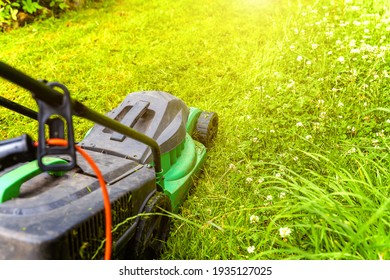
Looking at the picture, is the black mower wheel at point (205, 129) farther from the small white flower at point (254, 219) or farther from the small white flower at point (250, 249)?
the small white flower at point (250, 249)

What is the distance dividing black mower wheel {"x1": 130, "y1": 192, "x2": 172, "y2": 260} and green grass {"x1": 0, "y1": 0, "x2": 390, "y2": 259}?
0.16 feet

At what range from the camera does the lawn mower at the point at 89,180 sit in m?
0.98

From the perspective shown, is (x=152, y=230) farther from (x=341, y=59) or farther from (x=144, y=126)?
(x=341, y=59)

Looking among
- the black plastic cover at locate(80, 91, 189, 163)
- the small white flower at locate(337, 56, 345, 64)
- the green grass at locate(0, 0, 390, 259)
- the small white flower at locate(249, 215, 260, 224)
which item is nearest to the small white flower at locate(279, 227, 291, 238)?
the green grass at locate(0, 0, 390, 259)

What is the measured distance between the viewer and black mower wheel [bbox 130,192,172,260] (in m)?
1.39

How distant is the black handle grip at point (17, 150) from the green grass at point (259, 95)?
0.68m

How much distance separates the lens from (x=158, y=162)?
1512 millimetres

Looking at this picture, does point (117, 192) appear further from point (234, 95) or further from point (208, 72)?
point (208, 72)

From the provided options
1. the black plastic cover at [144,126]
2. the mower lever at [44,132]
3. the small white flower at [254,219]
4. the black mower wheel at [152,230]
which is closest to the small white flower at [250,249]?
the small white flower at [254,219]

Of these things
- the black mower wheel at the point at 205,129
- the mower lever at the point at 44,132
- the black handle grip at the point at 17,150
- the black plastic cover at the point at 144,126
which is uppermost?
the mower lever at the point at 44,132


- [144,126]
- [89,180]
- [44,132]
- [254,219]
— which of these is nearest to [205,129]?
[144,126]

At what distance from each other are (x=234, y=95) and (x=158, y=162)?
136 cm

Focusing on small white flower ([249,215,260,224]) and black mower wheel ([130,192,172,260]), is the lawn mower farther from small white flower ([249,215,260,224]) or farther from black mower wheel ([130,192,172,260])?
small white flower ([249,215,260,224])
